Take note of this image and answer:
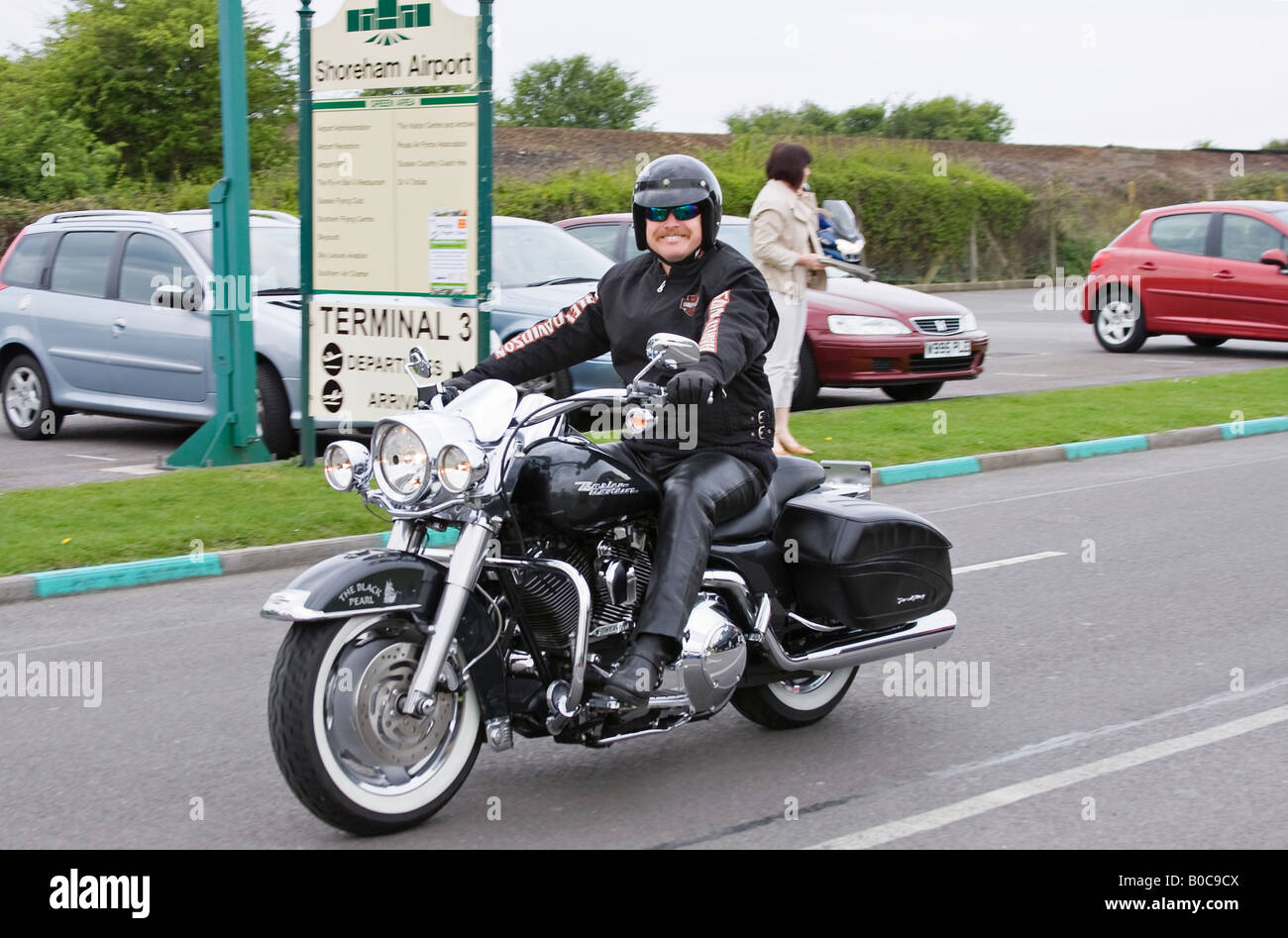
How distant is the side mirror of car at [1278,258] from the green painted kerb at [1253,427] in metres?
4.80

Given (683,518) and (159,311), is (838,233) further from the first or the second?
(683,518)

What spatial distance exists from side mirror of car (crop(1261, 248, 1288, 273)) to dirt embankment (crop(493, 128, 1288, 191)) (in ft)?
52.3

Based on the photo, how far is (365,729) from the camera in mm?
4512

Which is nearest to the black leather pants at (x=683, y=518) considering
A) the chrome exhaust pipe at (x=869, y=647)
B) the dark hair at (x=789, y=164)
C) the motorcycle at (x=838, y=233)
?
the chrome exhaust pipe at (x=869, y=647)

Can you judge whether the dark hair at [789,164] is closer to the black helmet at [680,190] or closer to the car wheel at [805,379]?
the car wheel at [805,379]

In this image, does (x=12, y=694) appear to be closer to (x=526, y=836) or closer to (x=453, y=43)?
(x=526, y=836)

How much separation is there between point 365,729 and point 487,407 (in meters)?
0.95

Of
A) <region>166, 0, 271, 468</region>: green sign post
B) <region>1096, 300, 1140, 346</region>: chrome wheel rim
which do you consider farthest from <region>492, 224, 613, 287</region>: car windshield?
<region>1096, 300, 1140, 346</region>: chrome wheel rim

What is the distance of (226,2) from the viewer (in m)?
11.7

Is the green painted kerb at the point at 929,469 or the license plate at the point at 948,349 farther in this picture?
the license plate at the point at 948,349

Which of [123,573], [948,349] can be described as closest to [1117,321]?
[948,349]

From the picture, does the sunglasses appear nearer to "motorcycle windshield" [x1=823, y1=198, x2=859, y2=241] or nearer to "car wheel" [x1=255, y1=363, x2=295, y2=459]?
"car wheel" [x1=255, y1=363, x2=295, y2=459]

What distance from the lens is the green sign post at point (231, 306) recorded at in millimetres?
11648

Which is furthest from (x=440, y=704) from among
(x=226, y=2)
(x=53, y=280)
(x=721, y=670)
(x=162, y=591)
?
(x=53, y=280)
